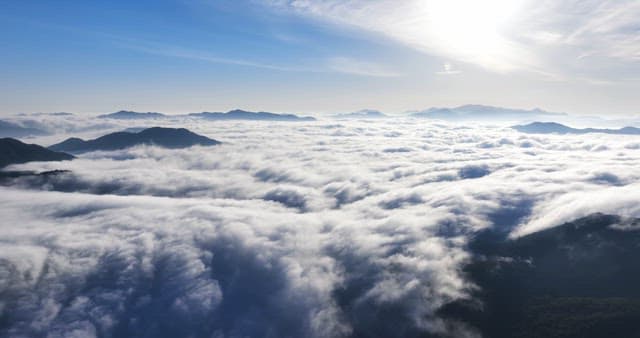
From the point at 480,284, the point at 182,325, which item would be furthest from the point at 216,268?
the point at 480,284

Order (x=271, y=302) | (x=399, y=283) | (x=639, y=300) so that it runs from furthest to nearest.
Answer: (x=399, y=283)
(x=271, y=302)
(x=639, y=300)

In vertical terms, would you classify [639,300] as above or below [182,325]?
above

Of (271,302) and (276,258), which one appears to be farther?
(276,258)

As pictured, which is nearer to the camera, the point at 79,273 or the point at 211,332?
the point at 211,332

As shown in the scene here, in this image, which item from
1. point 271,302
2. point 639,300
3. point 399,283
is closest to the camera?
point 639,300

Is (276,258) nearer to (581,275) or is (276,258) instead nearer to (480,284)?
(480,284)

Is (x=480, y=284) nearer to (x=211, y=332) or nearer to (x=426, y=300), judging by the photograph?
(x=426, y=300)

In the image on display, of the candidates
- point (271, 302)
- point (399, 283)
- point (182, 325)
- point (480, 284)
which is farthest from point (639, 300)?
point (182, 325)

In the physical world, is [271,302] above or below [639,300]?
below
